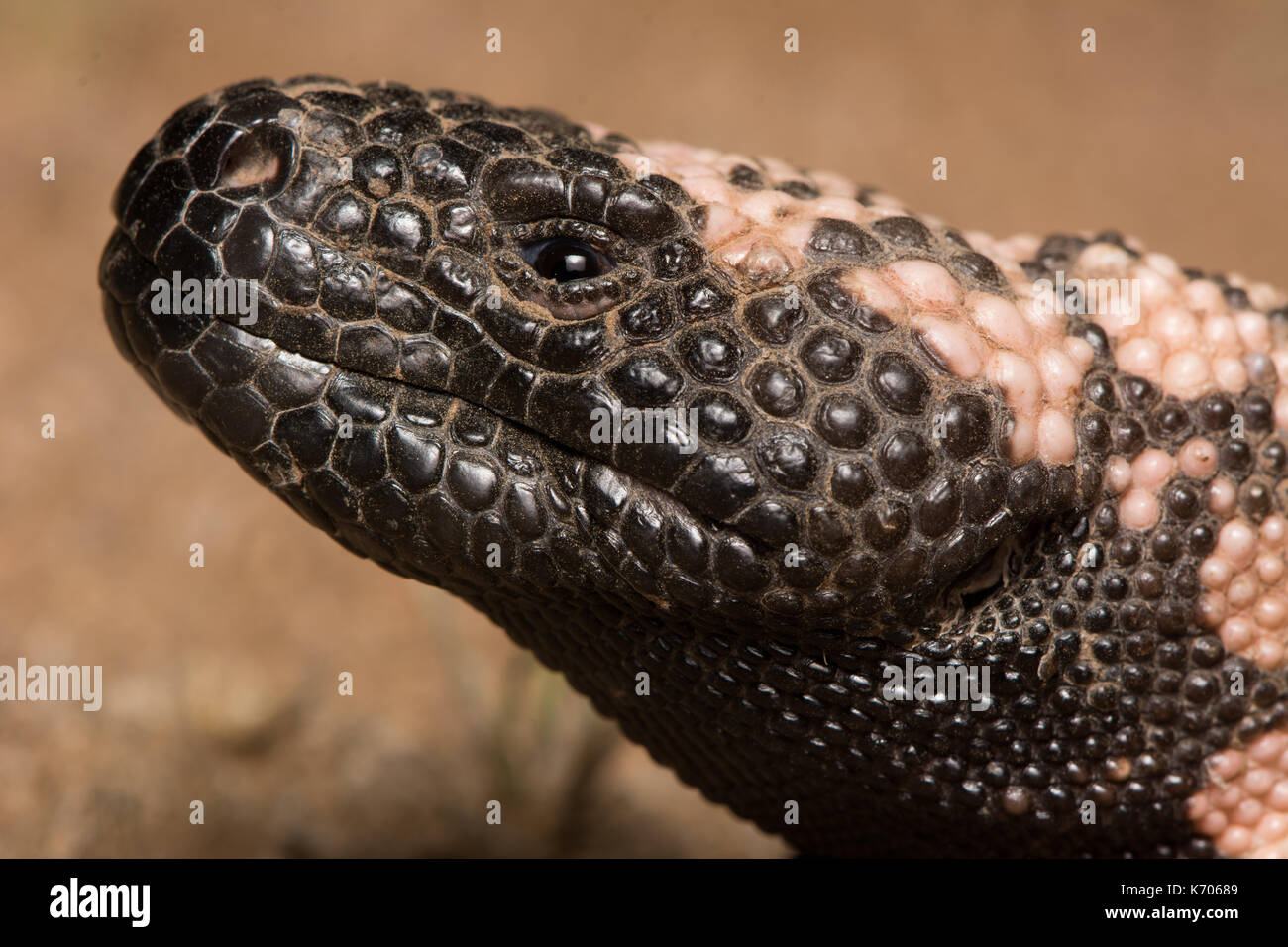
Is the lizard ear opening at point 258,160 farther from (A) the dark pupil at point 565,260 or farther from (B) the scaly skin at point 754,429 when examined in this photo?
(A) the dark pupil at point 565,260

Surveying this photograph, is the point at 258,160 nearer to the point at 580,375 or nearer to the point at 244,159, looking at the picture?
the point at 244,159

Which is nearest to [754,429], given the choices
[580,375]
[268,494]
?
[580,375]

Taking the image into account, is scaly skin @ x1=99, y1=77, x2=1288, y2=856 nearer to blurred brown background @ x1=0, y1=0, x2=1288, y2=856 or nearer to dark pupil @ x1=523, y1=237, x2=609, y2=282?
dark pupil @ x1=523, y1=237, x2=609, y2=282

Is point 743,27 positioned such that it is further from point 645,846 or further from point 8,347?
point 645,846

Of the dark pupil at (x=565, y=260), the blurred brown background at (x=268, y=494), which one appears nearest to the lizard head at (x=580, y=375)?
the dark pupil at (x=565, y=260)

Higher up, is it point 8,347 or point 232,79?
point 232,79

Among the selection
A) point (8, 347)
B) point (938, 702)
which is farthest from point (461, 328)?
point (8, 347)

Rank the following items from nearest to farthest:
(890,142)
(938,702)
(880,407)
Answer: (880,407)
(938,702)
(890,142)
